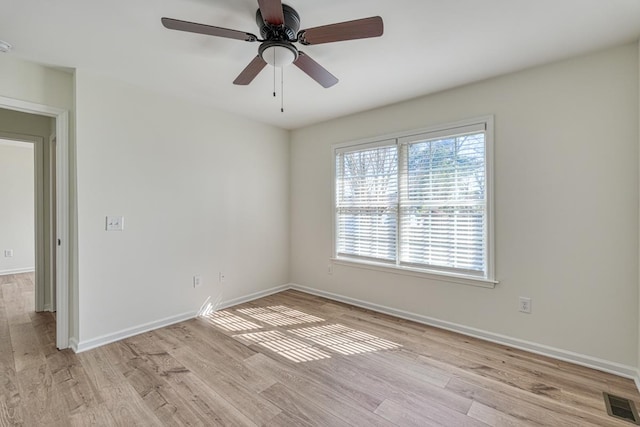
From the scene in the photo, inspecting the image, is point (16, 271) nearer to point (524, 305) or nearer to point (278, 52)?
point (278, 52)

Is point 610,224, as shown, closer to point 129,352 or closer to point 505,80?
point 505,80

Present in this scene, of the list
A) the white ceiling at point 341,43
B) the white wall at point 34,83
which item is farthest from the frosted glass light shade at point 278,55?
the white wall at point 34,83

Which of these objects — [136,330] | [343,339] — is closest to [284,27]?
[343,339]

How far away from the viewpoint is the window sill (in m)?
2.70

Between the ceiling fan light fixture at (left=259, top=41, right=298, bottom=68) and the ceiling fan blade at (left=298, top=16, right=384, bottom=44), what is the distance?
0.36ft

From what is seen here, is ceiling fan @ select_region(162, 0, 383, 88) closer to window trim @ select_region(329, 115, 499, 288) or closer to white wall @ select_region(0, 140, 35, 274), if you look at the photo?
window trim @ select_region(329, 115, 499, 288)

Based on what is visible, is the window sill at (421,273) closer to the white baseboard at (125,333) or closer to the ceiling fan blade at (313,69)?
the white baseboard at (125,333)

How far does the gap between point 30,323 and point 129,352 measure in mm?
1597

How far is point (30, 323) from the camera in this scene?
10.1ft

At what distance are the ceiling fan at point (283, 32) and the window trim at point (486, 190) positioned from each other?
1588 millimetres

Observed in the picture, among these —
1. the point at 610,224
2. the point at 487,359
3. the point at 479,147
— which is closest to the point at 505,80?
the point at 479,147

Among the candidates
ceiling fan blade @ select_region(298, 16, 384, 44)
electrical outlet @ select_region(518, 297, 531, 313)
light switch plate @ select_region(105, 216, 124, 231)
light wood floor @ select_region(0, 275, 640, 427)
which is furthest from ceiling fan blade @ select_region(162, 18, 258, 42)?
electrical outlet @ select_region(518, 297, 531, 313)

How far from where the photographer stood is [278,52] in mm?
1761

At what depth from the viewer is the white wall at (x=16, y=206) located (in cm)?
534
